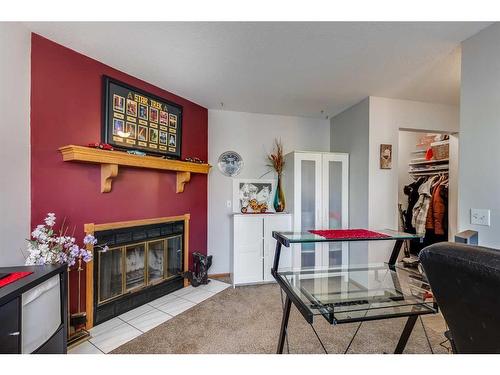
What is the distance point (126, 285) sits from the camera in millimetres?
2605

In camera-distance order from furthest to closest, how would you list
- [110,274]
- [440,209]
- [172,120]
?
[440,209] < [172,120] < [110,274]

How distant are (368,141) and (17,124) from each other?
343cm

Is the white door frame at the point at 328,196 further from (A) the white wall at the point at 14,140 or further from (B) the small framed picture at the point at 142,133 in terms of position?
(A) the white wall at the point at 14,140

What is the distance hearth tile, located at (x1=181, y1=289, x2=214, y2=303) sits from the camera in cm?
284

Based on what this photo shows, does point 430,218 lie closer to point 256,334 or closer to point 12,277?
point 256,334

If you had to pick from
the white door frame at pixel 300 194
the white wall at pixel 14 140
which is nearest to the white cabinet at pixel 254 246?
the white door frame at pixel 300 194

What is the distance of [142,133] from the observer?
2674mm

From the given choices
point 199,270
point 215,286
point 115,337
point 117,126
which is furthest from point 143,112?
point 215,286

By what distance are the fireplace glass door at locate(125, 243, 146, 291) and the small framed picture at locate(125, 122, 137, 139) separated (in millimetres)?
1175

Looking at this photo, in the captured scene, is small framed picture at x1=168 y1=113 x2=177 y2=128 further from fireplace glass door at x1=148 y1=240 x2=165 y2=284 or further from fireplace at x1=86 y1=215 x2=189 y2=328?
fireplace glass door at x1=148 y1=240 x2=165 y2=284

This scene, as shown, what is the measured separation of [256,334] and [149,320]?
1.05 meters

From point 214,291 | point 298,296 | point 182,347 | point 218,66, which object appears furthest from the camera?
point 214,291
